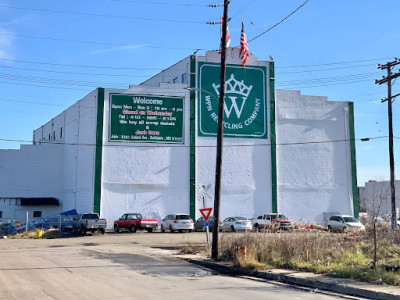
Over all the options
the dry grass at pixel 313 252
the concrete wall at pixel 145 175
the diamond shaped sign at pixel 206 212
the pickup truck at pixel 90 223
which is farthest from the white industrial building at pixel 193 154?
the dry grass at pixel 313 252

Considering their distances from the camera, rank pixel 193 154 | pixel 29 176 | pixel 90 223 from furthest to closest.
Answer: pixel 29 176, pixel 193 154, pixel 90 223

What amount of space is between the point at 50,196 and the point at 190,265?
3557cm

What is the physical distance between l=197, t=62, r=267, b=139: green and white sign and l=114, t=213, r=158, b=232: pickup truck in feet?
32.2

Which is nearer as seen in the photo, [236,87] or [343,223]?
[343,223]

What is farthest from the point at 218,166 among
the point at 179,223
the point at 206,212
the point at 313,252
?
the point at 179,223

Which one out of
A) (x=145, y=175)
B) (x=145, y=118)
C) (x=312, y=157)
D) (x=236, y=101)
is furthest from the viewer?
(x=312, y=157)

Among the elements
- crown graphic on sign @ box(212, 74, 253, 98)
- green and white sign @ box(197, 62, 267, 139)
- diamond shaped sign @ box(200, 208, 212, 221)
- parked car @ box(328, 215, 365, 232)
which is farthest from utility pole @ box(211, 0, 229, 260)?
crown graphic on sign @ box(212, 74, 253, 98)

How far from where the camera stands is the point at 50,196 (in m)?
49.3

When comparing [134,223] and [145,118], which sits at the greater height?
[145,118]

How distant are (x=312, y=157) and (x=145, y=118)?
17.2 metres

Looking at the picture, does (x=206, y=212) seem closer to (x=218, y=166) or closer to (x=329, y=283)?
(x=218, y=166)

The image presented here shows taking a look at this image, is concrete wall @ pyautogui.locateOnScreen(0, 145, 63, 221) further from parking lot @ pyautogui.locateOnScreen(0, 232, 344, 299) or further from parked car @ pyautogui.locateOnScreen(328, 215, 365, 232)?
parking lot @ pyautogui.locateOnScreen(0, 232, 344, 299)

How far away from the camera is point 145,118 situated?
1668 inches

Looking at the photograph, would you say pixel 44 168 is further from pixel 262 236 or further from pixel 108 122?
pixel 262 236
